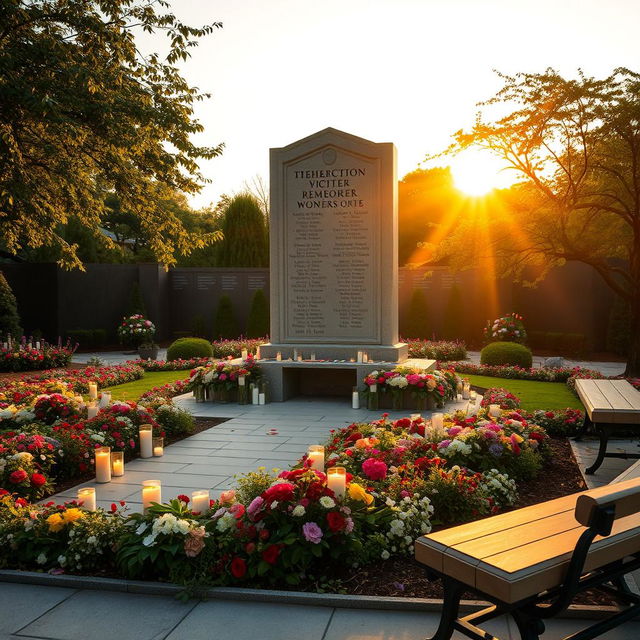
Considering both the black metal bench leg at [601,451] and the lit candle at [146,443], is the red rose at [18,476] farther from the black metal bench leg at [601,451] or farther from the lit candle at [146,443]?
the black metal bench leg at [601,451]

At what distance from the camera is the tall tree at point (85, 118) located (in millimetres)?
9609

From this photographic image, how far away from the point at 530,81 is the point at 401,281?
348 inches

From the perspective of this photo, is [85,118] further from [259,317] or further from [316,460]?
[259,317]

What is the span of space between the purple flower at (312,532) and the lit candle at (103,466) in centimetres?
273

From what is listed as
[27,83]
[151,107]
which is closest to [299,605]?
[27,83]

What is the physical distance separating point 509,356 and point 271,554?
11383 mm

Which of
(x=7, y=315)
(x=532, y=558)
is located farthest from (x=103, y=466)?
(x=7, y=315)

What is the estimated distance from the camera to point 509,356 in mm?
14086

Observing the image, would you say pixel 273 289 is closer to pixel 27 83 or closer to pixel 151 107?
pixel 151 107

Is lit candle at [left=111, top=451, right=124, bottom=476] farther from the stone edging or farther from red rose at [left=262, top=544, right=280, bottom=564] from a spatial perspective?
red rose at [left=262, top=544, right=280, bottom=564]

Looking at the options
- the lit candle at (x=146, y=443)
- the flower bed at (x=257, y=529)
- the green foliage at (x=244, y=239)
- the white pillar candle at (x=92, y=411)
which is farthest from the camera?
the green foliage at (x=244, y=239)

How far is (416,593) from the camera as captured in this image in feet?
11.5

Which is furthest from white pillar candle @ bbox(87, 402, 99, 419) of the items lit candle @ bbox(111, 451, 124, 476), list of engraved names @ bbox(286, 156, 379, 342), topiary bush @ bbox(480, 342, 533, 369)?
topiary bush @ bbox(480, 342, 533, 369)

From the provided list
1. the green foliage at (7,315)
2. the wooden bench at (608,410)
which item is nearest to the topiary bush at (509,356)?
the wooden bench at (608,410)
